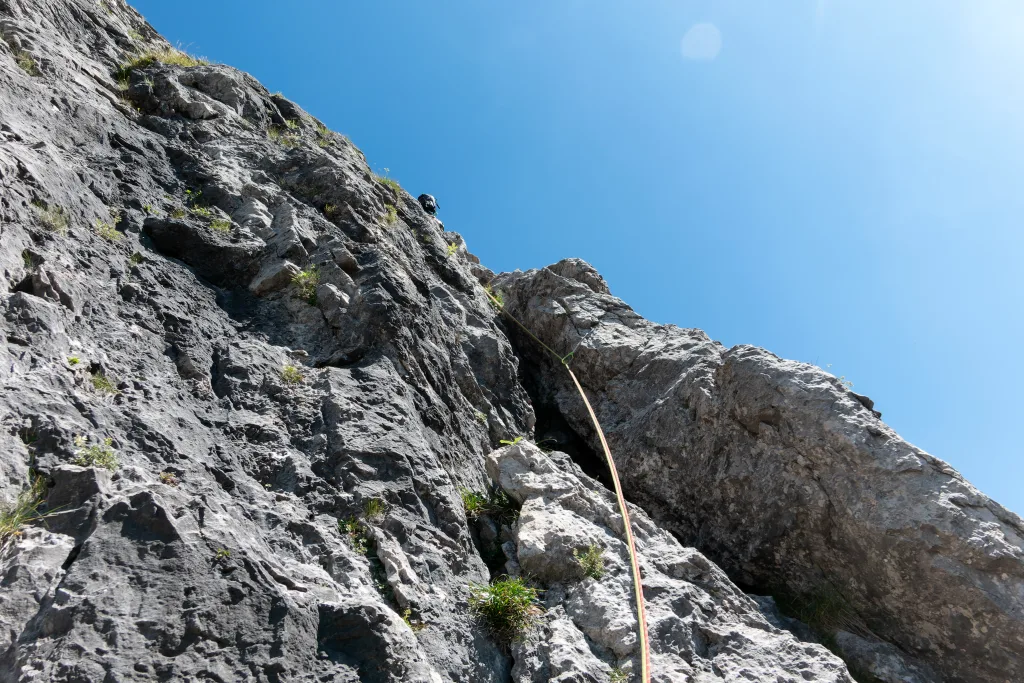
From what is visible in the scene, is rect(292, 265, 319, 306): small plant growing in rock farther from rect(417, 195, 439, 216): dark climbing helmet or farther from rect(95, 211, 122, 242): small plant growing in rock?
rect(417, 195, 439, 216): dark climbing helmet

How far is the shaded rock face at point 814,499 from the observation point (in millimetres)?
6430

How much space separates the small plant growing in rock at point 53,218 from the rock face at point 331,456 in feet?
0.09

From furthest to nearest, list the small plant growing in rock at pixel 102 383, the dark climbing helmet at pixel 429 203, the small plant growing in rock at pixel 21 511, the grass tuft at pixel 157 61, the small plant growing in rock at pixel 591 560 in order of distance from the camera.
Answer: the dark climbing helmet at pixel 429 203, the grass tuft at pixel 157 61, the small plant growing in rock at pixel 591 560, the small plant growing in rock at pixel 102 383, the small plant growing in rock at pixel 21 511

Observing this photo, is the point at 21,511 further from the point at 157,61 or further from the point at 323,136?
the point at 323,136

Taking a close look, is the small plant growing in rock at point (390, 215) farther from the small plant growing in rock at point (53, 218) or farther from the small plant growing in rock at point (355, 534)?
the small plant growing in rock at point (355, 534)

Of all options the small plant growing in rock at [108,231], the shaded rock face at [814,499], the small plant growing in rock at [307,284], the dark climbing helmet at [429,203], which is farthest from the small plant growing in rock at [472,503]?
the dark climbing helmet at [429,203]

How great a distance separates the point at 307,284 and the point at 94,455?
331 centimetres

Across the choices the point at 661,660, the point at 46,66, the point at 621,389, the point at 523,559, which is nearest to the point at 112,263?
the point at 46,66

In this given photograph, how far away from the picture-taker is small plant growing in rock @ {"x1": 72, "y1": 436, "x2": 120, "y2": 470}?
13.3 ft

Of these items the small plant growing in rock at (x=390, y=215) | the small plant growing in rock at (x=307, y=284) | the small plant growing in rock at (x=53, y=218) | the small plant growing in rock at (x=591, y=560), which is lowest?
the small plant growing in rock at (x=591, y=560)

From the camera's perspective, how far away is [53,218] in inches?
220

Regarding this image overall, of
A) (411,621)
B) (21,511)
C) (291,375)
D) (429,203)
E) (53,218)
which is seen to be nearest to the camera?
(21,511)

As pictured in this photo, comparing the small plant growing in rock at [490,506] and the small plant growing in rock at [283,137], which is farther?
the small plant growing in rock at [283,137]

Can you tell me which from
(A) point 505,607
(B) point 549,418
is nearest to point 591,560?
(A) point 505,607
